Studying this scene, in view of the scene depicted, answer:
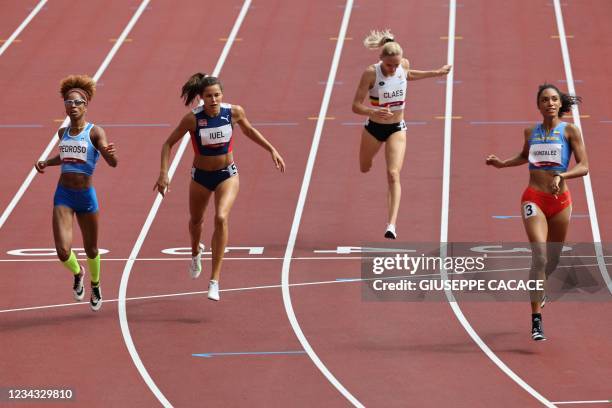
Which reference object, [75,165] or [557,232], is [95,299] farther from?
[557,232]

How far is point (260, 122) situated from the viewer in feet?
66.0

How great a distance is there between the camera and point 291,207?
16547 mm

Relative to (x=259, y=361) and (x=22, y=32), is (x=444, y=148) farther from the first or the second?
(x=22, y=32)

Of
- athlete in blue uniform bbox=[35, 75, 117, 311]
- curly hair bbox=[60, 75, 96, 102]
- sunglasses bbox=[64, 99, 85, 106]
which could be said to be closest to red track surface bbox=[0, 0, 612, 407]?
athlete in blue uniform bbox=[35, 75, 117, 311]

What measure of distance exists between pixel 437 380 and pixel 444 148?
8.58 meters

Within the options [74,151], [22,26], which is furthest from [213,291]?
[22,26]

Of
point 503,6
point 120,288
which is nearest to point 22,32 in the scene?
point 503,6

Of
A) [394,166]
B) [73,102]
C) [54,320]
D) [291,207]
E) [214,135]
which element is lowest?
[54,320]

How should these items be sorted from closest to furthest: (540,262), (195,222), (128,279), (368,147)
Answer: (540,262) → (195,222) → (128,279) → (368,147)

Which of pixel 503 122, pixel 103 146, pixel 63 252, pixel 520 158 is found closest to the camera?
pixel 520 158

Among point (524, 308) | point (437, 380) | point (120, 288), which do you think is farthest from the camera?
point (120, 288)

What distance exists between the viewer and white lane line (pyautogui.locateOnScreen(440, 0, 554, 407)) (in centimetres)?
1061

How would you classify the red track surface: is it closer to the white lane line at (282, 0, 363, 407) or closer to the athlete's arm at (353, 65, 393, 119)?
the white lane line at (282, 0, 363, 407)

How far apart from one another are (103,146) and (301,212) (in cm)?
471
